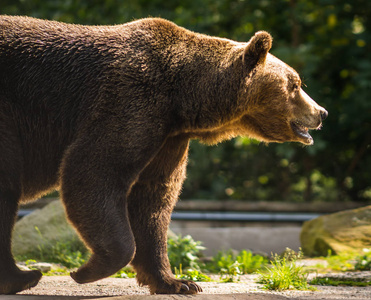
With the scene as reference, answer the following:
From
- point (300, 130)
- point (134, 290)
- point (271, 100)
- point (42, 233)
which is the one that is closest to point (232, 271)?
point (134, 290)

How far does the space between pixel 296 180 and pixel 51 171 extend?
A: 7548 millimetres

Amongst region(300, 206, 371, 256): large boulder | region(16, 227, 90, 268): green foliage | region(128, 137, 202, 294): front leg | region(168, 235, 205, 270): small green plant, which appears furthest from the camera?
region(300, 206, 371, 256): large boulder

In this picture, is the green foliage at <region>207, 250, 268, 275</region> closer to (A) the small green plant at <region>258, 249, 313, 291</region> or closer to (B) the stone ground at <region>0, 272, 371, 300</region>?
(B) the stone ground at <region>0, 272, 371, 300</region>

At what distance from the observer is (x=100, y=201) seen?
3.62 metres

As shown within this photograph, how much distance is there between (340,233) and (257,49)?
360 centimetres

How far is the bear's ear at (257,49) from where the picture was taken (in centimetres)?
395

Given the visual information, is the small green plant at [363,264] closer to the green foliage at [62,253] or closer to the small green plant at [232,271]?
the small green plant at [232,271]

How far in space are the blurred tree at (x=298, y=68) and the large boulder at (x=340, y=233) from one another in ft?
9.23

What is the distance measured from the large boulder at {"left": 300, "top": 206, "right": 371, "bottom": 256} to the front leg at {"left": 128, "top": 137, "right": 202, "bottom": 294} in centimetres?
317

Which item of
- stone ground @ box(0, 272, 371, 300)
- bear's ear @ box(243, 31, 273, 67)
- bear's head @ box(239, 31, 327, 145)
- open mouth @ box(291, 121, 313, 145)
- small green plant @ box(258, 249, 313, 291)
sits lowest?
stone ground @ box(0, 272, 371, 300)

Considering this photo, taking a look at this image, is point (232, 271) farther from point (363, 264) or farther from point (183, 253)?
point (363, 264)

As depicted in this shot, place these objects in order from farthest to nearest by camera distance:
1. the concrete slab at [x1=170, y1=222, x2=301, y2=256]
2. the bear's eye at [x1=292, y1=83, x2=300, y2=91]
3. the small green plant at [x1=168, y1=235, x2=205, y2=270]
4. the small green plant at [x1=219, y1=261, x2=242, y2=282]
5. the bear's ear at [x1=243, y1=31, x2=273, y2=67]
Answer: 1. the concrete slab at [x1=170, y1=222, x2=301, y2=256]
2. the small green plant at [x1=168, y1=235, x2=205, y2=270]
3. the small green plant at [x1=219, y1=261, x2=242, y2=282]
4. the bear's eye at [x1=292, y1=83, x2=300, y2=91]
5. the bear's ear at [x1=243, y1=31, x2=273, y2=67]

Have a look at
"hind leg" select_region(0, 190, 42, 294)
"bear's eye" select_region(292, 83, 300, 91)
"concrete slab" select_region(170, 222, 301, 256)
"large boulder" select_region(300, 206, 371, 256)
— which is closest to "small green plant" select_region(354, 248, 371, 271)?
"large boulder" select_region(300, 206, 371, 256)

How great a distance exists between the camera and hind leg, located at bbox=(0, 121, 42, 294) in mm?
3707
